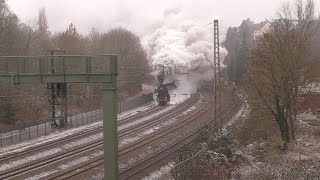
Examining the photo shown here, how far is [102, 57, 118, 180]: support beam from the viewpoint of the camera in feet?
44.5

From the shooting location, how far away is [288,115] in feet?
70.6

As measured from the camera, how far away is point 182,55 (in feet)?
152

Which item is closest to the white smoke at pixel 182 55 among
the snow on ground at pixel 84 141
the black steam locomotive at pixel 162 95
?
the black steam locomotive at pixel 162 95

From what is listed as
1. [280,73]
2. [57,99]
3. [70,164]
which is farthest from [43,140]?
[280,73]

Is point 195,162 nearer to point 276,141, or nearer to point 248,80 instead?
point 276,141

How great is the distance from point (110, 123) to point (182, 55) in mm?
33239

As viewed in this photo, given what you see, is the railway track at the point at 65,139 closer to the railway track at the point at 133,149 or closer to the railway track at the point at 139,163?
the railway track at the point at 133,149

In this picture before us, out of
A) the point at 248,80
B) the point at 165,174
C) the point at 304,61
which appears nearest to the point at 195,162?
the point at 165,174

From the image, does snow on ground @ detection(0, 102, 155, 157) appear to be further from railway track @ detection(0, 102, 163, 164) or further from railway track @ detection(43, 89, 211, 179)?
railway track @ detection(43, 89, 211, 179)

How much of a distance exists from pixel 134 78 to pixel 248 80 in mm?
31339

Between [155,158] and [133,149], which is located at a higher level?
[133,149]

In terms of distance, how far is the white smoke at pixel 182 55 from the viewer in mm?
44375

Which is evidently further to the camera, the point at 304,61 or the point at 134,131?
the point at 134,131

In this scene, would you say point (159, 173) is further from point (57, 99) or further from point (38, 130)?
point (38, 130)
